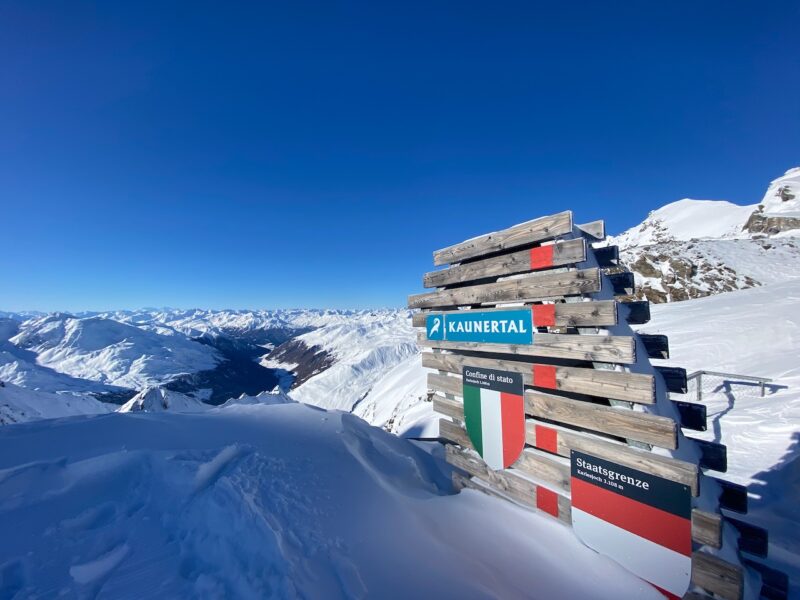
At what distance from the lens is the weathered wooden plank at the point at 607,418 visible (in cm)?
330

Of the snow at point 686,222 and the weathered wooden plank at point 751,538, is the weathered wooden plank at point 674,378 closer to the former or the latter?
the weathered wooden plank at point 751,538

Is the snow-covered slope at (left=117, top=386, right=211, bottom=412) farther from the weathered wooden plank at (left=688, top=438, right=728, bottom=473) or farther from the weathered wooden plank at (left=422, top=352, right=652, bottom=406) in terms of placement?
the weathered wooden plank at (left=688, top=438, right=728, bottom=473)

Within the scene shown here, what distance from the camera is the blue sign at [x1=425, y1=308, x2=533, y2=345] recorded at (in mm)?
4574

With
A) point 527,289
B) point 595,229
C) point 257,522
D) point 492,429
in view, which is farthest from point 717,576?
point 257,522

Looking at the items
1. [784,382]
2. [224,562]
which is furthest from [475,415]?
[784,382]

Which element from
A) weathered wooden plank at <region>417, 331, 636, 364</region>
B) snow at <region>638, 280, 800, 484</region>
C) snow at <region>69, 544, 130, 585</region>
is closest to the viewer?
snow at <region>69, 544, 130, 585</region>

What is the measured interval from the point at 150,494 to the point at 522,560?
13.4ft

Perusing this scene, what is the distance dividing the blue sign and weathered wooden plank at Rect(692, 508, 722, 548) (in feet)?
7.24

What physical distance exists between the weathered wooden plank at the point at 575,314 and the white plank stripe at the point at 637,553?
7.18ft

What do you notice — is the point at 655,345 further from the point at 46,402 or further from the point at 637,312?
the point at 46,402

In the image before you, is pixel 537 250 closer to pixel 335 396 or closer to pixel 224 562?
pixel 224 562

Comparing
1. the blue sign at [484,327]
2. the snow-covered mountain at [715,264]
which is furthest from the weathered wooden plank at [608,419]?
the snow-covered mountain at [715,264]

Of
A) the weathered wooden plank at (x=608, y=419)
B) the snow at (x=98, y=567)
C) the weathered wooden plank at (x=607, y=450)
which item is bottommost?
the snow at (x=98, y=567)

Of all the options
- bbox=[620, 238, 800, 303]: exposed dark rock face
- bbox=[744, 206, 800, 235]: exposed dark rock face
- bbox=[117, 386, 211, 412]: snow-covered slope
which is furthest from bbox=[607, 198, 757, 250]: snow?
bbox=[117, 386, 211, 412]: snow-covered slope
